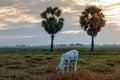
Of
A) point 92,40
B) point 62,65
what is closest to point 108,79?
point 62,65

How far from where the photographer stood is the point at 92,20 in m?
117

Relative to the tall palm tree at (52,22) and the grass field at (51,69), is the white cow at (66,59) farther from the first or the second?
the tall palm tree at (52,22)

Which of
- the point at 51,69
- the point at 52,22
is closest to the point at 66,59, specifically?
the point at 51,69

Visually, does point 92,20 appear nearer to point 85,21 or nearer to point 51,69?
point 85,21

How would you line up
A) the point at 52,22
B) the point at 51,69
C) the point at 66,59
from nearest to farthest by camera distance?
the point at 66,59
the point at 51,69
the point at 52,22

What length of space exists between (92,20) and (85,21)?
2.48 meters

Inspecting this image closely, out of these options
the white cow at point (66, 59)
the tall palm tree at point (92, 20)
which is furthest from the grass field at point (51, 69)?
the tall palm tree at point (92, 20)

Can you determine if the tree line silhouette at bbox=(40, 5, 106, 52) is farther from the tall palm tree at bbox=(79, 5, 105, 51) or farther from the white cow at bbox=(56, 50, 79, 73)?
the white cow at bbox=(56, 50, 79, 73)

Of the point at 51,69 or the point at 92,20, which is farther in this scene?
the point at 92,20

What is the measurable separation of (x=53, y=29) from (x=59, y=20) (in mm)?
4402

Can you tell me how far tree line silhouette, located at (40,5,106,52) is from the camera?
115812mm

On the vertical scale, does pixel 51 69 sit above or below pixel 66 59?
below

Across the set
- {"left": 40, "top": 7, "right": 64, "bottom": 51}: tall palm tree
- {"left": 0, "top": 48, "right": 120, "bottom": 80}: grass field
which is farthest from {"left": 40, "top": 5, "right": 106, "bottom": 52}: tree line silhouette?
{"left": 0, "top": 48, "right": 120, "bottom": 80}: grass field

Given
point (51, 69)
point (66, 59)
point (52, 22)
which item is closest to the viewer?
point (66, 59)
